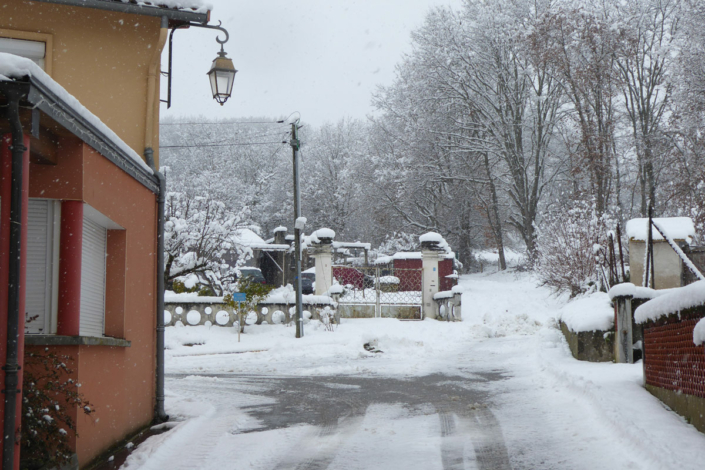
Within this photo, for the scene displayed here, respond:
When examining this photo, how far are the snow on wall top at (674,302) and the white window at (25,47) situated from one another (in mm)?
7121

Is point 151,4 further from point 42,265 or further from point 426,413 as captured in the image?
point 426,413

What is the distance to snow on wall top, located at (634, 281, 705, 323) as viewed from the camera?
516 centimetres

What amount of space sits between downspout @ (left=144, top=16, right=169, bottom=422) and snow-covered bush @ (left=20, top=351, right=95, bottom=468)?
2512 millimetres

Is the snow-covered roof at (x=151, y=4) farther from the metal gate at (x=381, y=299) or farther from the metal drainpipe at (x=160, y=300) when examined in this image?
the metal gate at (x=381, y=299)

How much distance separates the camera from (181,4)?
818 centimetres

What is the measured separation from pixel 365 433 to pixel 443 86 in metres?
29.9

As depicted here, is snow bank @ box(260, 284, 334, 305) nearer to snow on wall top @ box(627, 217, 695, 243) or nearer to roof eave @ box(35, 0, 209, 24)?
snow on wall top @ box(627, 217, 695, 243)

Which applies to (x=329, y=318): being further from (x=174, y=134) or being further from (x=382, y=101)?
(x=174, y=134)

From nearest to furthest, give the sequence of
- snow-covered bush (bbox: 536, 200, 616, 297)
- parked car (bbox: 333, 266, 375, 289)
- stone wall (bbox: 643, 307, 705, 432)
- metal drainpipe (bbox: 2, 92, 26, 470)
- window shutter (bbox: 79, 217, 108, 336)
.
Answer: metal drainpipe (bbox: 2, 92, 26, 470) < stone wall (bbox: 643, 307, 705, 432) < window shutter (bbox: 79, 217, 108, 336) < snow-covered bush (bbox: 536, 200, 616, 297) < parked car (bbox: 333, 266, 375, 289)

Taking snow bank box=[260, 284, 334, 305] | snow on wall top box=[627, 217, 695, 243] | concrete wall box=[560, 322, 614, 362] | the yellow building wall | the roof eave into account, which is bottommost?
concrete wall box=[560, 322, 614, 362]

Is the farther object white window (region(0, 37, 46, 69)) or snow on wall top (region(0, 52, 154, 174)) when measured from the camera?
white window (region(0, 37, 46, 69))

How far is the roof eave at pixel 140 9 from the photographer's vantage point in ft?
25.2

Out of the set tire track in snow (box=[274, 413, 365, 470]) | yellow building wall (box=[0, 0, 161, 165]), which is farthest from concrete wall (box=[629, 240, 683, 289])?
yellow building wall (box=[0, 0, 161, 165])

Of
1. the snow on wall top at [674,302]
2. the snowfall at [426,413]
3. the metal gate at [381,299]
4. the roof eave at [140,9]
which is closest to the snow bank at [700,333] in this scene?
the snow on wall top at [674,302]
